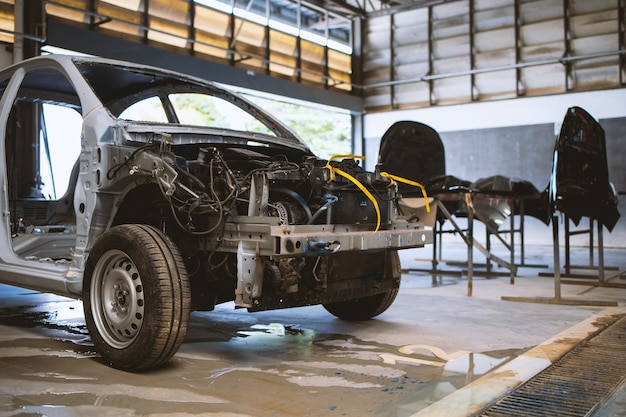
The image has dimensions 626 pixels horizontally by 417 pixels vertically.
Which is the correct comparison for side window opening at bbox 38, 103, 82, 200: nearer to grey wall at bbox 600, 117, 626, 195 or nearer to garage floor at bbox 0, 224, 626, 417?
garage floor at bbox 0, 224, 626, 417

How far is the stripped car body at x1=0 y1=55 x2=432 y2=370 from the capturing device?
10.3 ft

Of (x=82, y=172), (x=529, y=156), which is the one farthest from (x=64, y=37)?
(x=529, y=156)

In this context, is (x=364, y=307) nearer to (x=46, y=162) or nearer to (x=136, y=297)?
(x=136, y=297)

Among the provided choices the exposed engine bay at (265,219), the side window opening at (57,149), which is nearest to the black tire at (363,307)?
the exposed engine bay at (265,219)

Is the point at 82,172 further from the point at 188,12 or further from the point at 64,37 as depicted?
the point at 188,12

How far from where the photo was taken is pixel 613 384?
3029mm

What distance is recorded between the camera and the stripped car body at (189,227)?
3.15 metres

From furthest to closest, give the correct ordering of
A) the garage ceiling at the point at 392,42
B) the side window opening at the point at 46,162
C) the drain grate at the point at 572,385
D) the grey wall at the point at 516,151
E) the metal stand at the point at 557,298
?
1. the grey wall at the point at 516,151
2. the garage ceiling at the point at 392,42
3. the metal stand at the point at 557,298
4. the side window opening at the point at 46,162
5. the drain grate at the point at 572,385

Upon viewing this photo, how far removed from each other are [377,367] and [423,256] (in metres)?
8.51

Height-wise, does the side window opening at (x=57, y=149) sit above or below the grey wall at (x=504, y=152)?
below

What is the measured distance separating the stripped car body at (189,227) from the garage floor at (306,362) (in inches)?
11.9

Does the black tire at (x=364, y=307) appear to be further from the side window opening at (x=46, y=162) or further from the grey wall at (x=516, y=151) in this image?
the grey wall at (x=516, y=151)

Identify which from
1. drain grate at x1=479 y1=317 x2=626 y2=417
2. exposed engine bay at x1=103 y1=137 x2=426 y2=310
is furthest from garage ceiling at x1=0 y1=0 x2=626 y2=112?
drain grate at x1=479 y1=317 x2=626 y2=417

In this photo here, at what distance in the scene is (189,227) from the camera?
11.3ft
